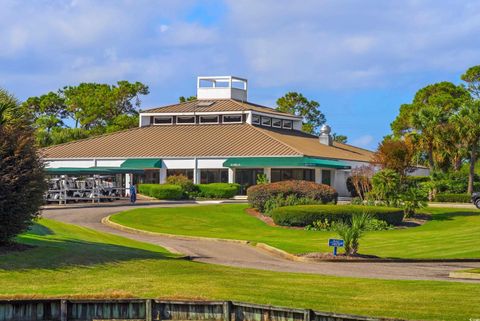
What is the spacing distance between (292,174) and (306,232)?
30.1 meters

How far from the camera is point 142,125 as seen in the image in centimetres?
8862

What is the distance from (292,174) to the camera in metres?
73.6

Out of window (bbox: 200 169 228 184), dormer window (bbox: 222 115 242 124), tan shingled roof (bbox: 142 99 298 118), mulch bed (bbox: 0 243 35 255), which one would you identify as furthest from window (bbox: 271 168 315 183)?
mulch bed (bbox: 0 243 35 255)

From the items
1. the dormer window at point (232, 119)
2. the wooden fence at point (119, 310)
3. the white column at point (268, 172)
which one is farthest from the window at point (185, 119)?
the wooden fence at point (119, 310)

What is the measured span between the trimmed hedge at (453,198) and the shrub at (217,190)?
54.2ft

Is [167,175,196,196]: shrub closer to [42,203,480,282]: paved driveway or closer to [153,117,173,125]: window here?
[153,117,173,125]: window

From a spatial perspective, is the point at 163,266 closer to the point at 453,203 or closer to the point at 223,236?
the point at 223,236

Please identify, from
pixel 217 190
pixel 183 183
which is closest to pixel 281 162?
pixel 217 190

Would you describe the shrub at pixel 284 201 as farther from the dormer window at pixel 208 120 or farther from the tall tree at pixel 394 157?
the dormer window at pixel 208 120

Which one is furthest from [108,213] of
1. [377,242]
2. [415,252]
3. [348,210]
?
[415,252]

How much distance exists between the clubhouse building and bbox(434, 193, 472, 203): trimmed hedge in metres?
10.2

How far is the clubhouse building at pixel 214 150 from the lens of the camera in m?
73.1

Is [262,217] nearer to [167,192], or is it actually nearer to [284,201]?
[284,201]

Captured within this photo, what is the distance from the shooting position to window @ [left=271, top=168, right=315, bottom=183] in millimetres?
73562
